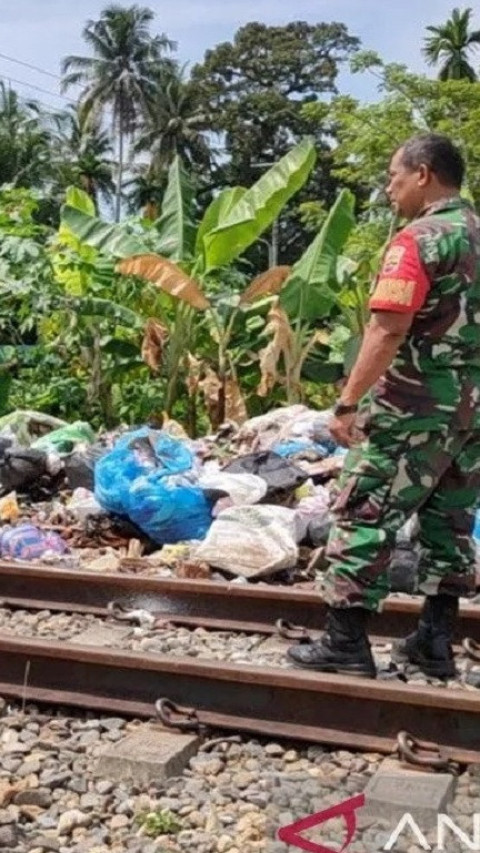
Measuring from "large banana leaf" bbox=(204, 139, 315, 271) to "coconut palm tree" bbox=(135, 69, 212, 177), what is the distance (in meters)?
41.4

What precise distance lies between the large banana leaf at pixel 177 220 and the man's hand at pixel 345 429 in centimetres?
865

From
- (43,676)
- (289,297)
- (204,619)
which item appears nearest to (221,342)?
(289,297)

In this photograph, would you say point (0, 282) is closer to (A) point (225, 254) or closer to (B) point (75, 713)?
(A) point (225, 254)

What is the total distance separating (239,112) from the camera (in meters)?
51.0

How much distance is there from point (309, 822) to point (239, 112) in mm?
50485

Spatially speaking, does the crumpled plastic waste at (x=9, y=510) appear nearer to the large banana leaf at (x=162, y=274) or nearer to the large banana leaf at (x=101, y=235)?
the large banana leaf at (x=162, y=274)

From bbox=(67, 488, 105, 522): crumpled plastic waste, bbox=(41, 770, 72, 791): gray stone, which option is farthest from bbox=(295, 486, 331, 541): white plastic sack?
bbox=(41, 770, 72, 791): gray stone

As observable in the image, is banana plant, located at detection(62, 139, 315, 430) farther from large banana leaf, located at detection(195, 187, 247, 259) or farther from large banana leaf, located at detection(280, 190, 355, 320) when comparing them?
large banana leaf, located at detection(280, 190, 355, 320)

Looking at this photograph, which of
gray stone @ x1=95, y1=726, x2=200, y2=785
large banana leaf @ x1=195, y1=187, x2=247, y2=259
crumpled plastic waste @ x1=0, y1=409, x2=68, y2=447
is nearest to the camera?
gray stone @ x1=95, y1=726, x2=200, y2=785

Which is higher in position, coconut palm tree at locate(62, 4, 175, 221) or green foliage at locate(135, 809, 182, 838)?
coconut palm tree at locate(62, 4, 175, 221)

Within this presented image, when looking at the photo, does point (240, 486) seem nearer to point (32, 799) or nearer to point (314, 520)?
point (314, 520)

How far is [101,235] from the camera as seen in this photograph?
1239 centimetres

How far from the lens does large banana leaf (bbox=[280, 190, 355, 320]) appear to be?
1165 cm

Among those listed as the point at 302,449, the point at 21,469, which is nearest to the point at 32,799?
the point at 21,469
